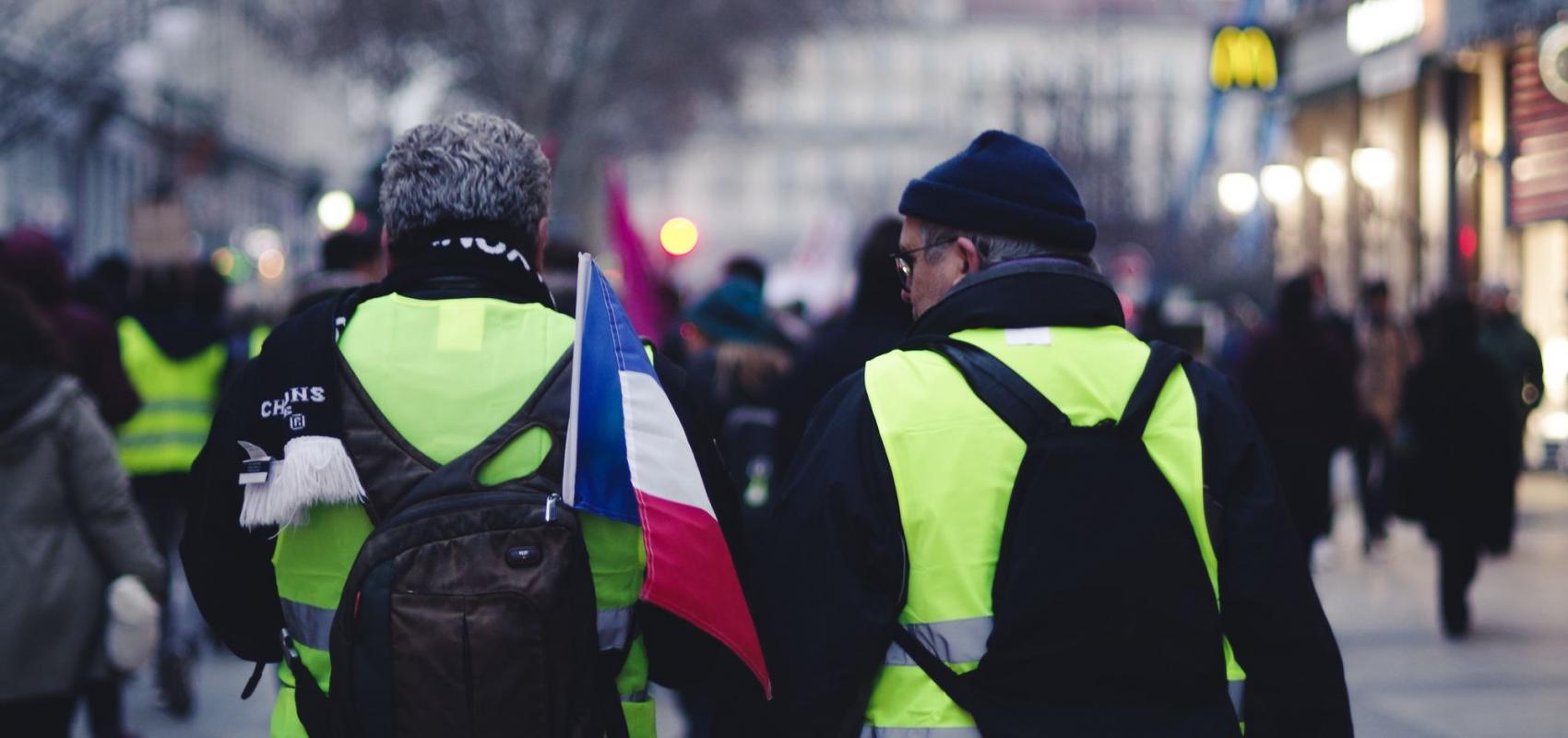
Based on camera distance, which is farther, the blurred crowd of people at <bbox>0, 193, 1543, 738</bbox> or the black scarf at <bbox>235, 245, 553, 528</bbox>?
the blurred crowd of people at <bbox>0, 193, 1543, 738</bbox>

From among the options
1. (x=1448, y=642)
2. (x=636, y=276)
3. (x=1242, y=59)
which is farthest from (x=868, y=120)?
(x=636, y=276)

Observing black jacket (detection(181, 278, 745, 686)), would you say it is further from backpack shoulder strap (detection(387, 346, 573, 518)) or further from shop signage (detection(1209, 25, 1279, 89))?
shop signage (detection(1209, 25, 1279, 89))

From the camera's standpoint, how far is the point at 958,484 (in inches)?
123

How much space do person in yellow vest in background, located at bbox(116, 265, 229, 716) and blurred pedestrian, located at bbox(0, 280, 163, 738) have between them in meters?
3.51

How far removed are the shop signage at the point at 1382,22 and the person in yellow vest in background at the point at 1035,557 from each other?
19828 mm

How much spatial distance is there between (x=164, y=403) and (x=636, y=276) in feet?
7.09

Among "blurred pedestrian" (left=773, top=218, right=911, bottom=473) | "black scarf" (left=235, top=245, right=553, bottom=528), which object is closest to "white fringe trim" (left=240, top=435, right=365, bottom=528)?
"black scarf" (left=235, top=245, right=553, bottom=528)

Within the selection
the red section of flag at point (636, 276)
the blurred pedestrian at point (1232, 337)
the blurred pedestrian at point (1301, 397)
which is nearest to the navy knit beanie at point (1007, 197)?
the red section of flag at point (636, 276)

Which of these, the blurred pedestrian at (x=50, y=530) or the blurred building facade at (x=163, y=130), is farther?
the blurred building facade at (x=163, y=130)

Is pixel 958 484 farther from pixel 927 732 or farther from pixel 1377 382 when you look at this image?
pixel 1377 382

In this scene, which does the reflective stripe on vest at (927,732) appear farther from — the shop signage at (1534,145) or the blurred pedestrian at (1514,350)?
the shop signage at (1534,145)

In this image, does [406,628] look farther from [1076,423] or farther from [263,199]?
[263,199]

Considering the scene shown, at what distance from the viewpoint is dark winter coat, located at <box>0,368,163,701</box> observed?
17.9 feet

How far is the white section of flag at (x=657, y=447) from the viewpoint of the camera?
10.4 ft
